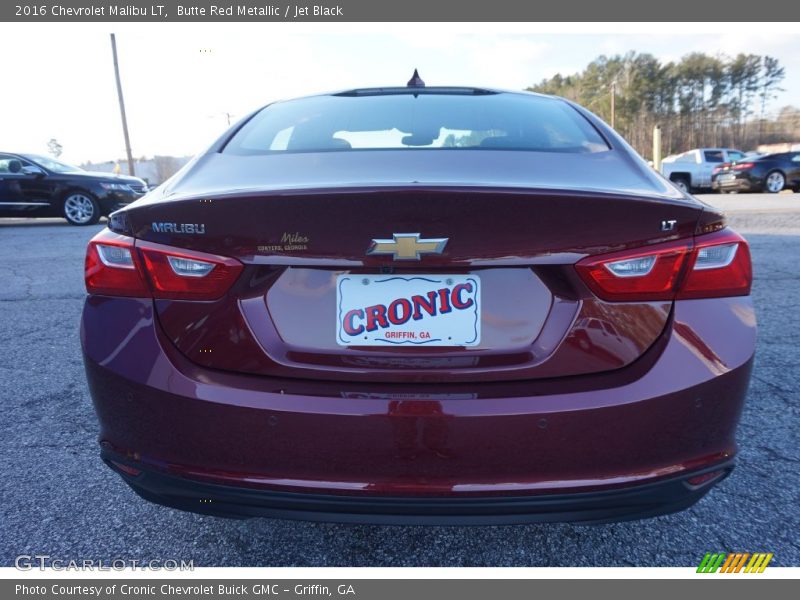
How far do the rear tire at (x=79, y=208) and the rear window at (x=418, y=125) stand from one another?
401 inches

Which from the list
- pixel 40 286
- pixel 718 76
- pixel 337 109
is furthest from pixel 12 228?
pixel 718 76

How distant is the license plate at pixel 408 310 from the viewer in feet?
4.28

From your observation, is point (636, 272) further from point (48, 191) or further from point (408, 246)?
point (48, 191)

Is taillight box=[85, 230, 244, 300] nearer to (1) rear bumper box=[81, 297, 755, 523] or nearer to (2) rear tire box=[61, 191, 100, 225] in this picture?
(1) rear bumper box=[81, 297, 755, 523]

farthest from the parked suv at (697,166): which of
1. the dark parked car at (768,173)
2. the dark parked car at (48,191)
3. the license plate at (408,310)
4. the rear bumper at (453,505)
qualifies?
the license plate at (408,310)

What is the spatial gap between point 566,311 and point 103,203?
1164 centimetres

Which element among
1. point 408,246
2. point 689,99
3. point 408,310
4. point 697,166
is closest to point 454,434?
point 408,310

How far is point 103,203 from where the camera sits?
11070 millimetres

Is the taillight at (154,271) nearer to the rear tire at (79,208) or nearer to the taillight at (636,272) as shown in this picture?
the taillight at (636,272)

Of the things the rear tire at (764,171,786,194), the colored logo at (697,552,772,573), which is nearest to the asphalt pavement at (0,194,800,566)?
the colored logo at (697,552,772,573)

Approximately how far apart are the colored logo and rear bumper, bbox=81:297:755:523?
0.44m

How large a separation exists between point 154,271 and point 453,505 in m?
0.91

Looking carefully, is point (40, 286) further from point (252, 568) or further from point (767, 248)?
Result: point (767, 248)

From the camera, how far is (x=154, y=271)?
1405mm
